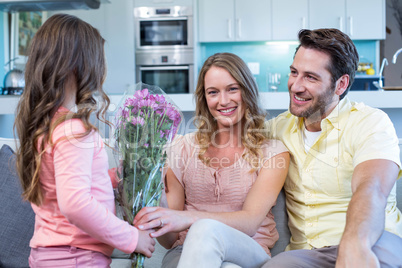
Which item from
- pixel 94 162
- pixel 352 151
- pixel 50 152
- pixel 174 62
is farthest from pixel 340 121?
pixel 174 62

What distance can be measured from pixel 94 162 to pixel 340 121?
0.97m

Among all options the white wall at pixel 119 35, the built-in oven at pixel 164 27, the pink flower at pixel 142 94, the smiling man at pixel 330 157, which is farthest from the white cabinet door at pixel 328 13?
the pink flower at pixel 142 94

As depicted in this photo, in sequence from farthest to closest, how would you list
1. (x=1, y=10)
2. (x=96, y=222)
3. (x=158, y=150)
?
Answer: (x=1, y=10), (x=158, y=150), (x=96, y=222)

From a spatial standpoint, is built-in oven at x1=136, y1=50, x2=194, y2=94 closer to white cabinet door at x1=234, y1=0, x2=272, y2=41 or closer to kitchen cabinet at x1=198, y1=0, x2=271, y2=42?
kitchen cabinet at x1=198, y1=0, x2=271, y2=42

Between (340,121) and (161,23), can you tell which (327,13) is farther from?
(340,121)

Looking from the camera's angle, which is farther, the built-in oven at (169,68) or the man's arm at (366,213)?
the built-in oven at (169,68)

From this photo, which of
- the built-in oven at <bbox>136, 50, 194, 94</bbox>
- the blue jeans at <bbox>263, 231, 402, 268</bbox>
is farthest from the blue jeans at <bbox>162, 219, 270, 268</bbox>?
the built-in oven at <bbox>136, 50, 194, 94</bbox>

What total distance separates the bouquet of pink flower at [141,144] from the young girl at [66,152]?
0.26 ft

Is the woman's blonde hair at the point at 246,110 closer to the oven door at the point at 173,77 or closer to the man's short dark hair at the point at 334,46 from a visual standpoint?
the man's short dark hair at the point at 334,46

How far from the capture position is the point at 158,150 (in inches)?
52.8

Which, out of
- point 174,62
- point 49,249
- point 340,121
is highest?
point 174,62

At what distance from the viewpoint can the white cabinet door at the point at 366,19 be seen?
5.38 meters

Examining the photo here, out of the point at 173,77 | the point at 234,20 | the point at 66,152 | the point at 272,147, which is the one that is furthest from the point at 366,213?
the point at 234,20

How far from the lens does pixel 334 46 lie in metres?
1.75
